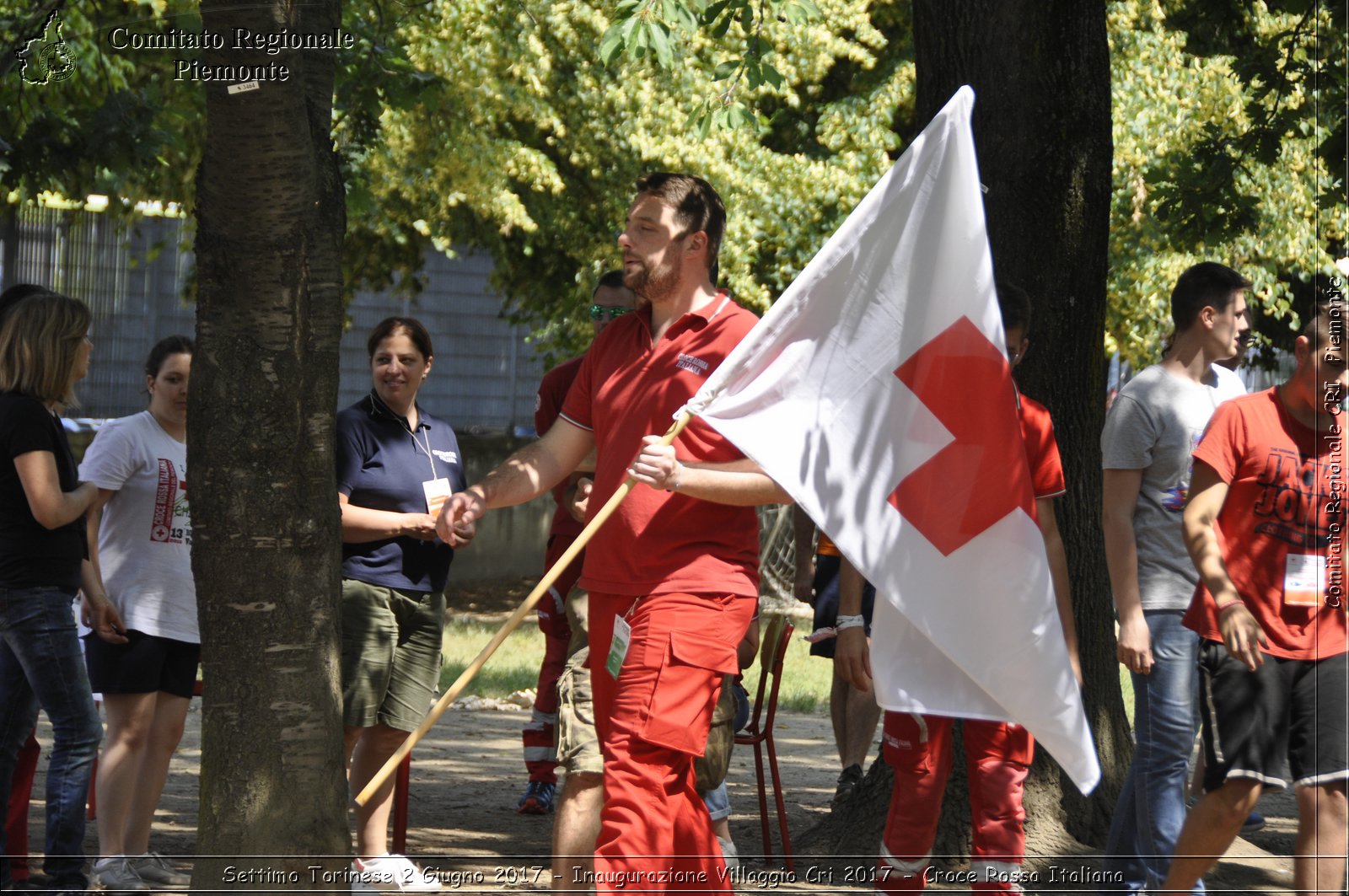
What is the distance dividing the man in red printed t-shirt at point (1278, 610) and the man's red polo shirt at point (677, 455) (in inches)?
59.4

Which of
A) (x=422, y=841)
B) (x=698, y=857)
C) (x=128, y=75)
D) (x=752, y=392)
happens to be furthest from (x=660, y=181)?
(x=128, y=75)

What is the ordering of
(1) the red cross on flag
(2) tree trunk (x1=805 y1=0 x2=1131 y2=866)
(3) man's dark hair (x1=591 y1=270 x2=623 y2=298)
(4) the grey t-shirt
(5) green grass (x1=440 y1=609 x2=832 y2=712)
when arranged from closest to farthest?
(1) the red cross on flag, (4) the grey t-shirt, (2) tree trunk (x1=805 y1=0 x2=1131 y2=866), (3) man's dark hair (x1=591 y1=270 x2=623 y2=298), (5) green grass (x1=440 y1=609 x2=832 y2=712)

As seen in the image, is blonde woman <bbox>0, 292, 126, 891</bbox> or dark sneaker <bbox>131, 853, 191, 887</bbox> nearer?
blonde woman <bbox>0, 292, 126, 891</bbox>

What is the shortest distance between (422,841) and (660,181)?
3.32 meters

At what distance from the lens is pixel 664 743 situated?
170 inches

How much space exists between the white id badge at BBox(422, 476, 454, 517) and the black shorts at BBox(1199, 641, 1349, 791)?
289 centimetres

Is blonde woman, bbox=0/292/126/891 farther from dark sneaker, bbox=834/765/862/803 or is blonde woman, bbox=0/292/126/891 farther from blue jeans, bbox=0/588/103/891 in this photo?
dark sneaker, bbox=834/765/862/803

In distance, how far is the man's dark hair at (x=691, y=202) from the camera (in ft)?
15.9

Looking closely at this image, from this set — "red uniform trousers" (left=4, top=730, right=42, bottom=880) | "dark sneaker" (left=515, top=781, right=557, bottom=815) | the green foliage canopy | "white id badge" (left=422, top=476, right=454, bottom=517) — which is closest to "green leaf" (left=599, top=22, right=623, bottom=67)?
"white id badge" (left=422, top=476, right=454, bottom=517)

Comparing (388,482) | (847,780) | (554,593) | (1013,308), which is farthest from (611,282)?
(847,780)

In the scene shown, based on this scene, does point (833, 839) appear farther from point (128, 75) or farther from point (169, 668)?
point (128, 75)

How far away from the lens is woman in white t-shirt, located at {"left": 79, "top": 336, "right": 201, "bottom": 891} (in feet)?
18.7

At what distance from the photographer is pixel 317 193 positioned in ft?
14.1

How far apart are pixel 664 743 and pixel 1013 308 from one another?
1.96 m
